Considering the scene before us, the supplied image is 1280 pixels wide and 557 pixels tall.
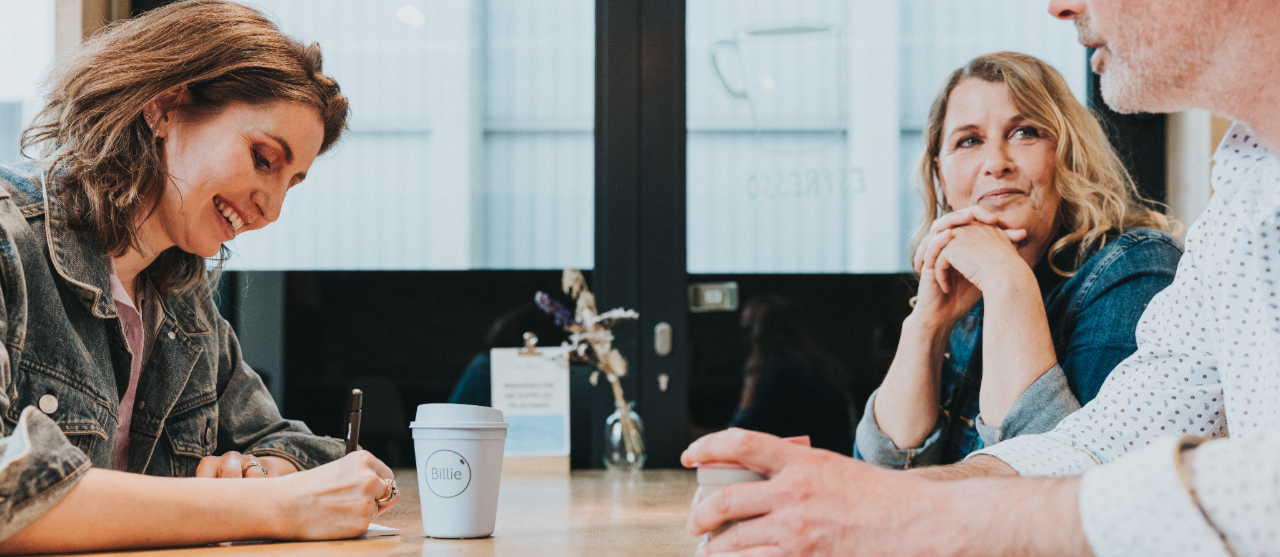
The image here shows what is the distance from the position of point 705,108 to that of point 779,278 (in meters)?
0.52

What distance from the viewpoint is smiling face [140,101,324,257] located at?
1305mm

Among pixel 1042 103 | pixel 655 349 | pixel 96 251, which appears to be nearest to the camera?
pixel 96 251

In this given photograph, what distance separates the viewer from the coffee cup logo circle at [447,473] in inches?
38.8

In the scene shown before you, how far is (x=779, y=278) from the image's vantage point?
2.54m

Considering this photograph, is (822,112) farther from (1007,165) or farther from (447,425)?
(447,425)

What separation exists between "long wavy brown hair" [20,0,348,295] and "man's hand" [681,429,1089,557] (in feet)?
3.01

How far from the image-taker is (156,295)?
4.64ft

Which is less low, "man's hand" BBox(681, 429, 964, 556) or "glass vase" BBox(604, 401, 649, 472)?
"man's hand" BBox(681, 429, 964, 556)

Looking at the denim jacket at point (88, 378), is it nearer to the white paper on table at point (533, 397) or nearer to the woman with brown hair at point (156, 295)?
the woman with brown hair at point (156, 295)

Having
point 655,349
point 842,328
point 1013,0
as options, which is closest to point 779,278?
point 842,328

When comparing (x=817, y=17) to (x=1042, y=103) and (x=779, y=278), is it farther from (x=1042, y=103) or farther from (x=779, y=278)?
(x=1042, y=103)

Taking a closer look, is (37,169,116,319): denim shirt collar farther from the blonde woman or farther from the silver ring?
the blonde woman

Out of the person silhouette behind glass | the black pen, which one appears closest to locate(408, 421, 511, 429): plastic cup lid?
the black pen

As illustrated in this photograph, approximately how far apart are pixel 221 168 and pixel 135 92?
14 cm
